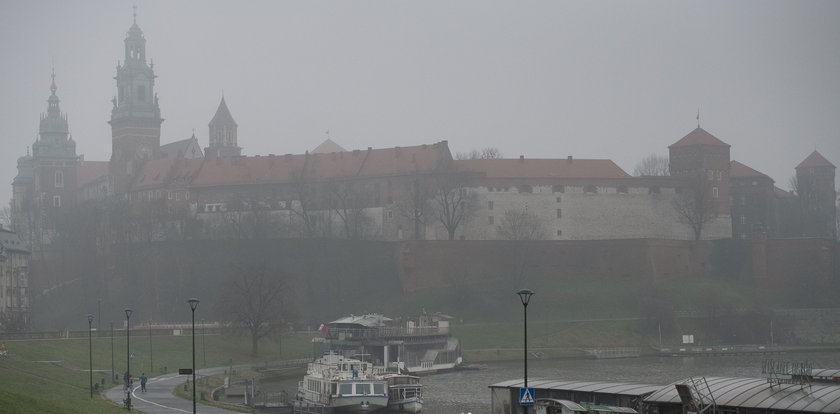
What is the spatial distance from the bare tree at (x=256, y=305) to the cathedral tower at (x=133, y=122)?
5663 cm

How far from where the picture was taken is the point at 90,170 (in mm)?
164500

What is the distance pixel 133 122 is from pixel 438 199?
3768cm

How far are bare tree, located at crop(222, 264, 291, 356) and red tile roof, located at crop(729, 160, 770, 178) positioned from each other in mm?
57441

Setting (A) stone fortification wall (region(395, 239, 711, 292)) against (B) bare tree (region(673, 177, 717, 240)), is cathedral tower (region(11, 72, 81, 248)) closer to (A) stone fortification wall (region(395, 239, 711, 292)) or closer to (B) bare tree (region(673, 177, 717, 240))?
(A) stone fortification wall (region(395, 239, 711, 292))

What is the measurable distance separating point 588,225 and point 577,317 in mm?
22182

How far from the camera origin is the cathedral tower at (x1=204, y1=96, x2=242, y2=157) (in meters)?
178

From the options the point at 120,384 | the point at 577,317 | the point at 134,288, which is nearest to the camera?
the point at 120,384

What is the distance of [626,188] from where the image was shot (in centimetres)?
11894

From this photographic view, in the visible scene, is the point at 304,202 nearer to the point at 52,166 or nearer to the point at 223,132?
the point at 52,166

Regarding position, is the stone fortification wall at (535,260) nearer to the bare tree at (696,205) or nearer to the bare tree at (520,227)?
the bare tree at (520,227)

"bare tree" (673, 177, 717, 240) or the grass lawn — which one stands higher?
"bare tree" (673, 177, 717, 240)

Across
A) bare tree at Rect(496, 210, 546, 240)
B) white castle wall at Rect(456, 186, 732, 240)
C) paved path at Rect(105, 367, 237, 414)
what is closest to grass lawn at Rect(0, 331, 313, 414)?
paved path at Rect(105, 367, 237, 414)

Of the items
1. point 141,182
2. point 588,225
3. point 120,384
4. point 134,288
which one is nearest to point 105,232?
point 134,288

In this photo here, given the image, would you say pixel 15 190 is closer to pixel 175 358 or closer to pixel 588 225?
pixel 588 225
